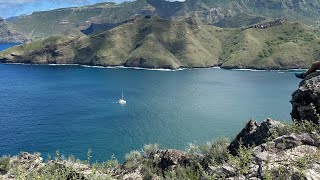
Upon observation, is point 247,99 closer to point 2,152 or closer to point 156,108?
point 156,108

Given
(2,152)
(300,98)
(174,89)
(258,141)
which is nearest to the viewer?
(300,98)

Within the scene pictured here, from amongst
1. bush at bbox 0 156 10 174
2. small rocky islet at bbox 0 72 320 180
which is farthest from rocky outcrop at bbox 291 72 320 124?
bush at bbox 0 156 10 174

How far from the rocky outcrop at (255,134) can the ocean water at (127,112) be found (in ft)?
167

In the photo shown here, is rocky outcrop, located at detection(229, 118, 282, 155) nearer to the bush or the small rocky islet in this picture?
the small rocky islet

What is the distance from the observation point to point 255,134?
2591cm

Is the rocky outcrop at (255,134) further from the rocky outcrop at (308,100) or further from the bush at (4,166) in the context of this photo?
the bush at (4,166)

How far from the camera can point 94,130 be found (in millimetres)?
95875

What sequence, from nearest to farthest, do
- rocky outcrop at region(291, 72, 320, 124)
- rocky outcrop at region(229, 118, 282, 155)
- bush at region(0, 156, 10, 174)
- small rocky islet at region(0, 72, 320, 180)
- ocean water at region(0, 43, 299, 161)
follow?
small rocky islet at region(0, 72, 320, 180) < rocky outcrop at region(291, 72, 320, 124) < rocky outcrop at region(229, 118, 282, 155) < bush at region(0, 156, 10, 174) < ocean water at region(0, 43, 299, 161)

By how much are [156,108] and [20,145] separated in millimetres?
51524

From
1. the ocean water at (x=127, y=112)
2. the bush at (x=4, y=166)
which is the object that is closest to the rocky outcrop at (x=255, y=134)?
the bush at (x=4, y=166)

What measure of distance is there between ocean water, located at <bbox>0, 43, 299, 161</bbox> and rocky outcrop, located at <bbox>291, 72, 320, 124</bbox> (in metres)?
57.1

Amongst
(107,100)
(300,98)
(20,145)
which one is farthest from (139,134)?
(300,98)

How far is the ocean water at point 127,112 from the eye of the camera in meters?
85.0

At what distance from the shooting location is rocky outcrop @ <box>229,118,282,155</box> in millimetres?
23781
